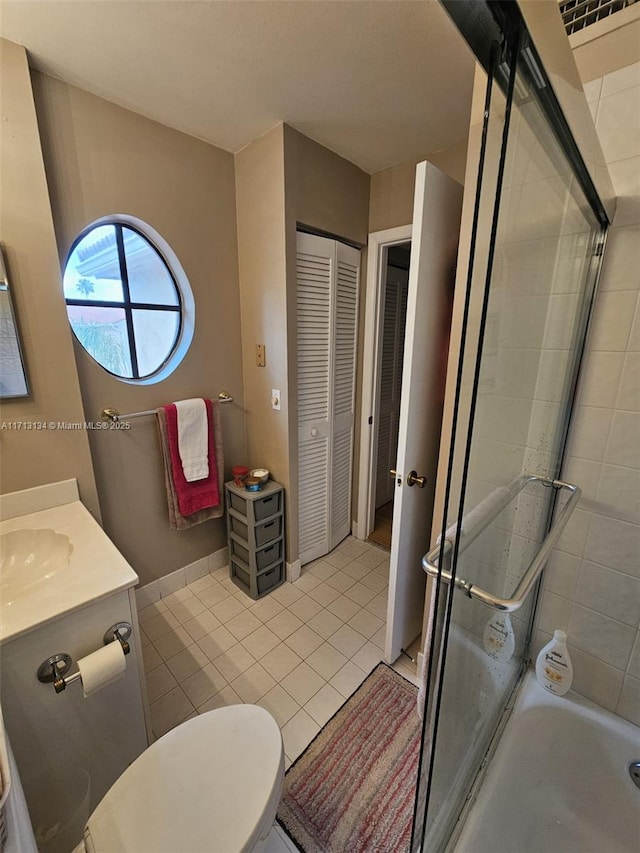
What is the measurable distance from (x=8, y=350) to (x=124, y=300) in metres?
0.64

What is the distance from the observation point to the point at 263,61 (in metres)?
1.20

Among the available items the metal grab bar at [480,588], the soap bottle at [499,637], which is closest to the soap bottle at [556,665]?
the soap bottle at [499,637]

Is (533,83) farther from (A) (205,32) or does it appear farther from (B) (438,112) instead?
(B) (438,112)

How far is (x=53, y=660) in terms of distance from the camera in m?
0.87

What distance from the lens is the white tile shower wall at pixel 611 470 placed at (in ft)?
2.94

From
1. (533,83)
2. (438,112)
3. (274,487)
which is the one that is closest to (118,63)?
(438,112)

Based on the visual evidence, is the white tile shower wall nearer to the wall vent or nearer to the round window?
the wall vent

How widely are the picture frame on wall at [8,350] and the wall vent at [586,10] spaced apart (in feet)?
5.91

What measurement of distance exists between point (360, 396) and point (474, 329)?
190cm

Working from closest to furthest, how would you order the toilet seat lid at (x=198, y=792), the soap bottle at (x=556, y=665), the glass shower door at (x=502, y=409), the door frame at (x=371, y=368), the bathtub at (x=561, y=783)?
the glass shower door at (x=502, y=409), the toilet seat lid at (x=198, y=792), the bathtub at (x=561, y=783), the soap bottle at (x=556, y=665), the door frame at (x=371, y=368)

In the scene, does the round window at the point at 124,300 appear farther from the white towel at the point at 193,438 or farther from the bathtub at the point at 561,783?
the bathtub at the point at 561,783

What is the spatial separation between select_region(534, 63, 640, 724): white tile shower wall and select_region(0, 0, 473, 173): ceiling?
56 cm

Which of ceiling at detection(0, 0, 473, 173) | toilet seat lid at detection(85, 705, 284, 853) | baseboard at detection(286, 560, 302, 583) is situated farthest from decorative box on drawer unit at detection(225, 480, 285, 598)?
ceiling at detection(0, 0, 473, 173)

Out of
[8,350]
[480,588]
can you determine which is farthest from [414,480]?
[8,350]
